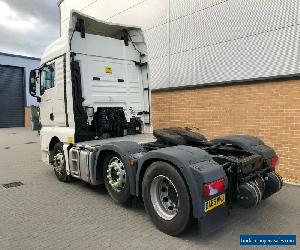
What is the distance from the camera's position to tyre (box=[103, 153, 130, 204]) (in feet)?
17.4

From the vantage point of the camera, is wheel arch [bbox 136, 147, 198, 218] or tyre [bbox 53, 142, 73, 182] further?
tyre [bbox 53, 142, 73, 182]

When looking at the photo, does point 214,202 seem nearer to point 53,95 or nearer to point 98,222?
point 98,222

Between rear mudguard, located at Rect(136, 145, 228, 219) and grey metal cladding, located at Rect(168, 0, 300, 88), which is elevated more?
grey metal cladding, located at Rect(168, 0, 300, 88)

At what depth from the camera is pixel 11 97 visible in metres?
30.2

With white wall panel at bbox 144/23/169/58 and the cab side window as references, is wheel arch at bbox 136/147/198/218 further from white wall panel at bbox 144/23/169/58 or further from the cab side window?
white wall panel at bbox 144/23/169/58

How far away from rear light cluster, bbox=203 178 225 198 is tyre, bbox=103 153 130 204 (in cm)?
173

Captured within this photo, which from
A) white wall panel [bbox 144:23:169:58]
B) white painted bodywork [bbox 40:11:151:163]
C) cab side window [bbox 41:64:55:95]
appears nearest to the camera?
white painted bodywork [bbox 40:11:151:163]

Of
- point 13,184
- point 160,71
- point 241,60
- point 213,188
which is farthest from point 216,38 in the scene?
point 13,184

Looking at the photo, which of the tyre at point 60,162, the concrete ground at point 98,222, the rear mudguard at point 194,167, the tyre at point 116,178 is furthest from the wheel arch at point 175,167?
the tyre at point 60,162

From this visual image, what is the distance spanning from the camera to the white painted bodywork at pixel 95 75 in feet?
22.7

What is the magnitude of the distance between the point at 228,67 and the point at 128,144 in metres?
4.27

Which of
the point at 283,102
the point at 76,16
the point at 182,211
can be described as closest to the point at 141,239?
the point at 182,211

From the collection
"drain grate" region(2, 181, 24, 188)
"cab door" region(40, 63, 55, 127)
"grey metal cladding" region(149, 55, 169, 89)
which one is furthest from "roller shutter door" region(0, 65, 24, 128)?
"drain grate" region(2, 181, 24, 188)

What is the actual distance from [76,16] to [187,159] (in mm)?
4624
